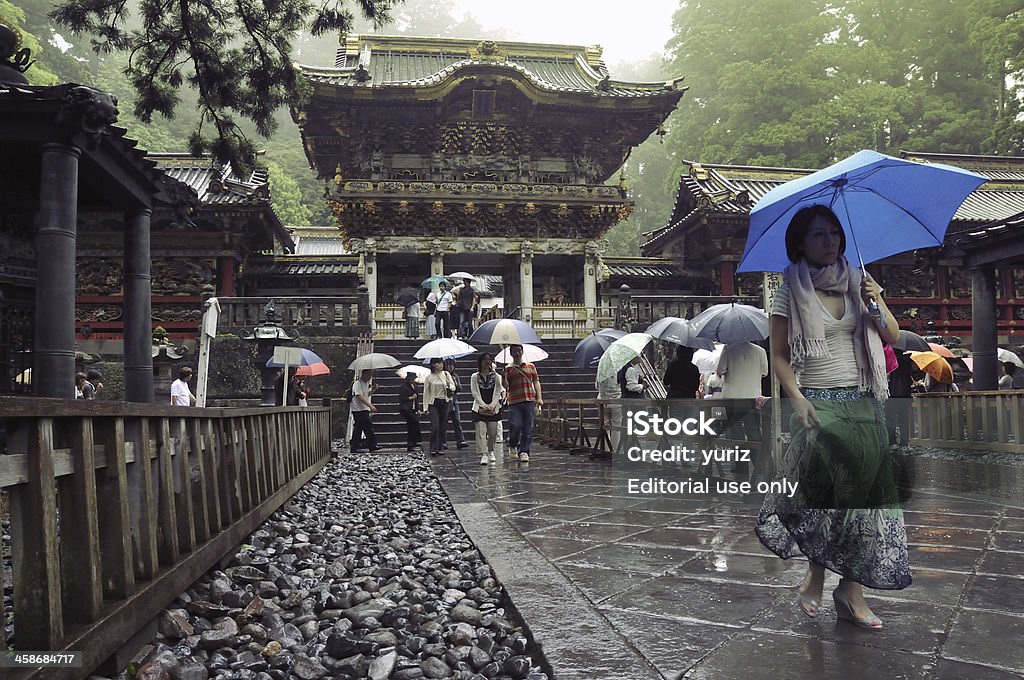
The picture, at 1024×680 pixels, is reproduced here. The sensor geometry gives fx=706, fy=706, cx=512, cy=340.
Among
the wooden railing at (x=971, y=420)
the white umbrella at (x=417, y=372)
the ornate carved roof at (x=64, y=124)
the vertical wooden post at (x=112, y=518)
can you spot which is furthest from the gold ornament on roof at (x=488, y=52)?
the vertical wooden post at (x=112, y=518)

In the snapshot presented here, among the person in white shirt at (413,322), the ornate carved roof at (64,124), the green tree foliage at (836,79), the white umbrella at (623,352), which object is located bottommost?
the white umbrella at (623,352)

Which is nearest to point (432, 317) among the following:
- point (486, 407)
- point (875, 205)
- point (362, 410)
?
point (362, 410)

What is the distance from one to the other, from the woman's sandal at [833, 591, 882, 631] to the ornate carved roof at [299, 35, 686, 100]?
19890 mm

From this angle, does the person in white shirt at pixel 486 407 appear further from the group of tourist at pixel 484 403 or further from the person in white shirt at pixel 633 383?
the person in white shirt at pixel 633 383

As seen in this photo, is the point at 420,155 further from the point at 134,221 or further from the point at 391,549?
the point at 391,549

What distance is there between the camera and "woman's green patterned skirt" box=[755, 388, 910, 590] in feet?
8.55

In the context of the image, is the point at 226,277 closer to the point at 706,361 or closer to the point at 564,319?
Answer: the point at 564,319

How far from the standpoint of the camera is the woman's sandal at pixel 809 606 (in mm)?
2729

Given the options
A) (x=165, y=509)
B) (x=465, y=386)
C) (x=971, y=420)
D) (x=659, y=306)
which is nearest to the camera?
(x=165, y=509)

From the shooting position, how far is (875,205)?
321 cm

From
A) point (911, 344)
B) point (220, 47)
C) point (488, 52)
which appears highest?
point (488, 52)

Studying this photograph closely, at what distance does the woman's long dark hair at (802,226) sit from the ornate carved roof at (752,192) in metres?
18.1

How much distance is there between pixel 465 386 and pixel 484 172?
31.9 feet

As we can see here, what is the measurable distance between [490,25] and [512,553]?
90171mm
